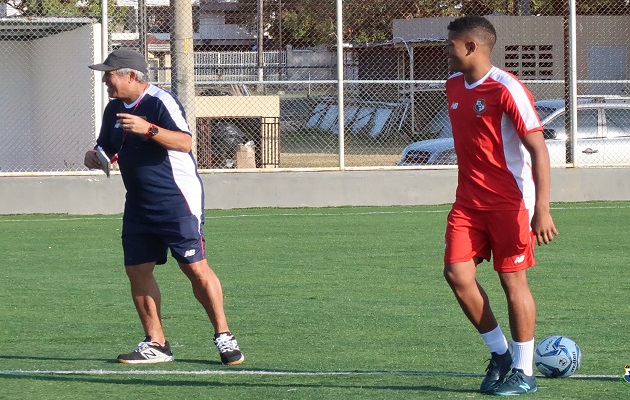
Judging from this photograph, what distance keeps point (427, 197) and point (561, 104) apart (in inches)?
105

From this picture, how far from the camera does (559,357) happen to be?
6027 millimetres

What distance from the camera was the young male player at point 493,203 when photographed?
18.7 ft

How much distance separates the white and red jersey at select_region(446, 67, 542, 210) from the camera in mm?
5668

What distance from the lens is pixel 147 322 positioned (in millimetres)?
6824

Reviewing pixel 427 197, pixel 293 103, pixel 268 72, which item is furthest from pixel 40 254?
pixel 268 72

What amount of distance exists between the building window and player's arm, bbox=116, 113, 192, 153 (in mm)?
19920

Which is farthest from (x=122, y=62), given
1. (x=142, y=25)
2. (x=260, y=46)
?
(x=260, y=46)

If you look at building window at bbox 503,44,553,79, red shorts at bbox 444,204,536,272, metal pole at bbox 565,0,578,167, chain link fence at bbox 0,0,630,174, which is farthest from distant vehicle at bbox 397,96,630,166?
red shorts at bbox 444,204,536,272

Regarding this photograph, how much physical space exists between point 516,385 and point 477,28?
180 centimetres

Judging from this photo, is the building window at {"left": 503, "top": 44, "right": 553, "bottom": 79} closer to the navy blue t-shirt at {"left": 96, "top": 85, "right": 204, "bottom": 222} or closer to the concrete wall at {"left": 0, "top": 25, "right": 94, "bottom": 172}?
the concrete wall at {"left": 0, "top": 25, "right": 94, "bottom": 172}

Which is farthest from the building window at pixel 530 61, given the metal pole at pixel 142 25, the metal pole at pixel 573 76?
the metal pole at pixel 142 25

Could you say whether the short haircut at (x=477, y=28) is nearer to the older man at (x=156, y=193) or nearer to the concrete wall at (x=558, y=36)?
the older man at (x=156, y=193)

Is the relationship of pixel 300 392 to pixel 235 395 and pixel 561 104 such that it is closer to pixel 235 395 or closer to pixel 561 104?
pixel 235 395

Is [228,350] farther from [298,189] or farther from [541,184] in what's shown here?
[298,189]
